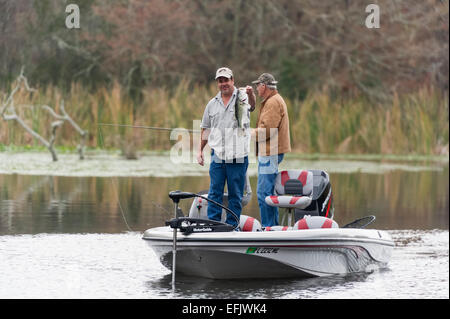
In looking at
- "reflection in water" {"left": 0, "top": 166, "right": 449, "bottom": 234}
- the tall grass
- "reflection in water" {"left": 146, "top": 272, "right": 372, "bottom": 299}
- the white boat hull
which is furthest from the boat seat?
the tall grass

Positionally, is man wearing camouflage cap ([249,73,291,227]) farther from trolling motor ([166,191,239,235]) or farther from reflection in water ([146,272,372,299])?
trolling motor ([166,191,239,235])

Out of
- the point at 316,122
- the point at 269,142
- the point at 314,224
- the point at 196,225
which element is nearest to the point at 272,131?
the point at 269,142

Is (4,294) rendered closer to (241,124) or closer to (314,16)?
(241,124)

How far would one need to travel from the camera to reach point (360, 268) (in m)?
9.90

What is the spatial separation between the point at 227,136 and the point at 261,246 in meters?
1.07

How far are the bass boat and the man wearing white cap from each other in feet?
0.74

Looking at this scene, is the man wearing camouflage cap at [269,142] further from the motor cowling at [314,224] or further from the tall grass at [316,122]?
the tall grass at [316,122]

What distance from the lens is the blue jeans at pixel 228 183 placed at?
957 cm

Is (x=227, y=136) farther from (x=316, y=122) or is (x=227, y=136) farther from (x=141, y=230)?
(x=316, y=122)

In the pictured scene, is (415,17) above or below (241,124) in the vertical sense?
above

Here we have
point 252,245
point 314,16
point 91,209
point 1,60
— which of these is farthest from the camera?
point 314,16
